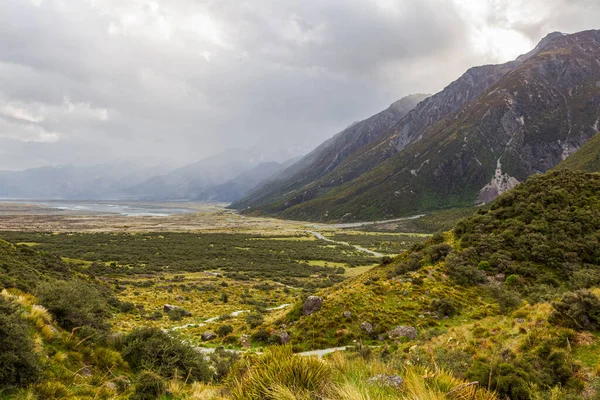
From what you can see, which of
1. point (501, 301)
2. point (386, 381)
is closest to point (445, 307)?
point (501, 301)

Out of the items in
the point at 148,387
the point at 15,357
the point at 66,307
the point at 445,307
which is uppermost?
the point at 15,357

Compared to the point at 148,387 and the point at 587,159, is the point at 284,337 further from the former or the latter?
the point at 587,159

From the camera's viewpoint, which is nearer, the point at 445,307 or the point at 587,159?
the point at 445,307

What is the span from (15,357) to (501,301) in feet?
67.7

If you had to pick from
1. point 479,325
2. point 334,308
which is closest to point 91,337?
point 334,308

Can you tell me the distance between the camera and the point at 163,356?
9.69 meters

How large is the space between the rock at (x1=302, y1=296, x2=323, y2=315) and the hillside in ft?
1.26

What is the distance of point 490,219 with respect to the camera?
26.6 metres

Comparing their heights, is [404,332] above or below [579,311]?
below

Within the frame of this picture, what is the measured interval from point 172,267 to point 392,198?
545 ft

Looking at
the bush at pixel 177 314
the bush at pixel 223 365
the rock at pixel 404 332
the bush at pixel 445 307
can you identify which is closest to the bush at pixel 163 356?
the bush at pixel 223 365

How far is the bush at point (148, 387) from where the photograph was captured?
23.4 ft

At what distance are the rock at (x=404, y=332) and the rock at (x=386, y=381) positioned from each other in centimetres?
1207

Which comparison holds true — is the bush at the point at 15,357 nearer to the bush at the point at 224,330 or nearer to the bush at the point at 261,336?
the bush at the point at 261,336
